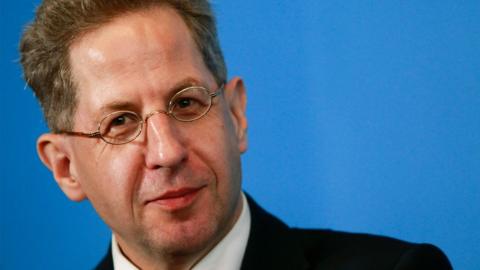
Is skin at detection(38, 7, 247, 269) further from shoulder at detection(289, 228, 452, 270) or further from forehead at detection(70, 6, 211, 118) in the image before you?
shoulder at detection(289, 228, 452, 270)

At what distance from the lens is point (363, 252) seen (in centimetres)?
229

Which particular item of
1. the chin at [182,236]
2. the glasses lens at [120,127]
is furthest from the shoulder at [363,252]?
the glasses lens at [120,127]

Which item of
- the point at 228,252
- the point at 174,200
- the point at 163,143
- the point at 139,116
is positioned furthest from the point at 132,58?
the point at 228,252

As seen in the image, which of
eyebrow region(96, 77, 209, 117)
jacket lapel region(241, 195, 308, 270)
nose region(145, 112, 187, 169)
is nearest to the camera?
nose region(145, 112, 187, 169)

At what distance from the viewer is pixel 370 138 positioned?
110 inches

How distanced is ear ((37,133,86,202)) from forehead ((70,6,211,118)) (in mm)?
203

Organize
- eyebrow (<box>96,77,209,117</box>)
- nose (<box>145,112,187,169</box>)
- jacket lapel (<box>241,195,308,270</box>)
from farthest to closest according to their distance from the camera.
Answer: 1. jacket lapel (<box>241,195,308,270</box>)
2. eyebrow (<box>96,77,209,117</box>)
3. nose (<box>145,112,187,169</box>)

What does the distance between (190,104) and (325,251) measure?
0.62 m

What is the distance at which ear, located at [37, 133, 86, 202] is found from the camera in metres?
2.32

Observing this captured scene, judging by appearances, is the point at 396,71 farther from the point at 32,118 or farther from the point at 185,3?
the point at 32,118

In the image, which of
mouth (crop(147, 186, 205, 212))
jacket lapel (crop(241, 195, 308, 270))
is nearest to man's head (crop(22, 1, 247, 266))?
mouth (crop(147, 186, 205, 212))

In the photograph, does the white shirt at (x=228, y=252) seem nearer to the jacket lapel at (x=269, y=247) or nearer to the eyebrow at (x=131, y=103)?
the jacket lapel at (x=269, y=247)

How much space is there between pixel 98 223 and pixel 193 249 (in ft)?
5.49

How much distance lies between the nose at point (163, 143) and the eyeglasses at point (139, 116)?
0.02 meters
